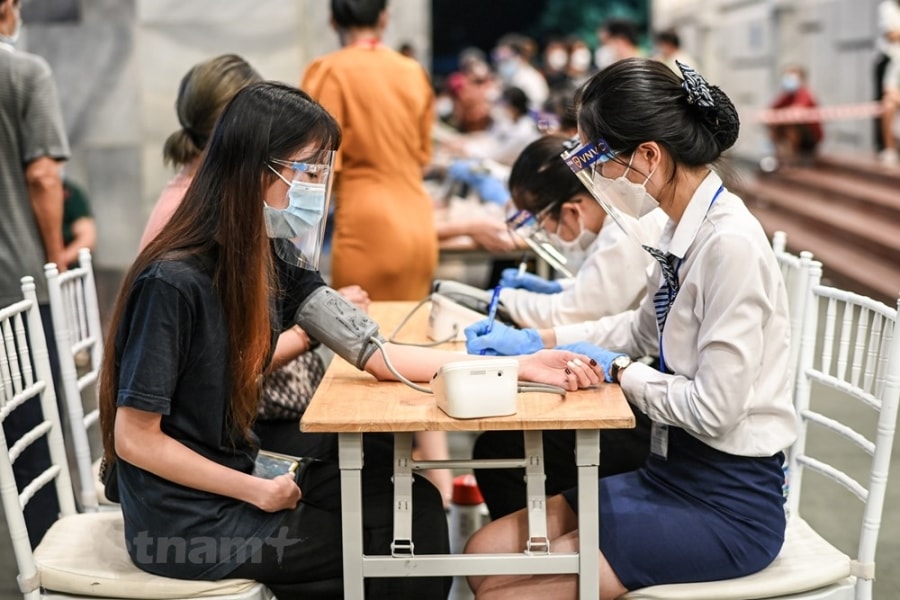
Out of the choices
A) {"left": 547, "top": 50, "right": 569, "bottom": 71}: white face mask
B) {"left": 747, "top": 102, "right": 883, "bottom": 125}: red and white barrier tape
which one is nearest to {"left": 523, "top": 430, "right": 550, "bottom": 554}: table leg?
{"left": 747, "top": 102, "right": 883, "bottom": 125}: red and white barrier tape

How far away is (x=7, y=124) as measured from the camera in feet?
10.2

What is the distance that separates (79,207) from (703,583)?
13.2ft

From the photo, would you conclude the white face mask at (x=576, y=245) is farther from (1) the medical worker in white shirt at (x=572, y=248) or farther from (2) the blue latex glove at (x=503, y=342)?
(2) the blue latex glove at (x=503, y=342)

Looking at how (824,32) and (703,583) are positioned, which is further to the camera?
(824,32)

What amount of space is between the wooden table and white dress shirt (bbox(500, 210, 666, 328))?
0.67m

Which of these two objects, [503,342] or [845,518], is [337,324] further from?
[845,518]

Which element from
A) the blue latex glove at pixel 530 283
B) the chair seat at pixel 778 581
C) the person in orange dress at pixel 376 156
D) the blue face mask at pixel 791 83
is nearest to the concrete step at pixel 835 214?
the blue face mask at pixel 791 83

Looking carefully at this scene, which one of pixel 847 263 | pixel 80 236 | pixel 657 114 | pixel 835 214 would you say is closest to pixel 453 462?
pixel 657 114

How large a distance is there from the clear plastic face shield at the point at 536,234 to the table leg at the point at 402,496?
3.26ft

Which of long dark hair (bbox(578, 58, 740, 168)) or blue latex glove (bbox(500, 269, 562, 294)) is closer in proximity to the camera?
long dark hair (bbox(578, 58, 740, 168))

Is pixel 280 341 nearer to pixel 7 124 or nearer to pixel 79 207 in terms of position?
pixel 7 124

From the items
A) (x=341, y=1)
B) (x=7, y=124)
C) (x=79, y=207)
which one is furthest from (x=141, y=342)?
(x=79, y=207)

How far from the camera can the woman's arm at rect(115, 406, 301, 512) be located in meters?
1.90

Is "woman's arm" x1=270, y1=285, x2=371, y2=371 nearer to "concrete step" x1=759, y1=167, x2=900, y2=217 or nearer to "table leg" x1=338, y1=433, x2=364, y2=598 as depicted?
"table leg" x1=338, y1=433, x2=364, y2=598
